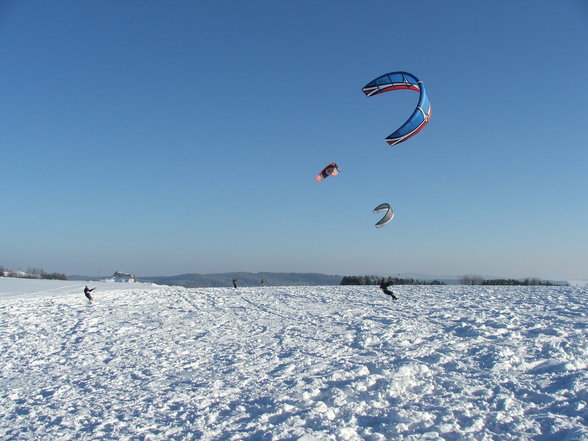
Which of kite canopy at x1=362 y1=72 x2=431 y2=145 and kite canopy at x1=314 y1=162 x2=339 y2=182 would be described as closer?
kite canopy at x1=362 y1=72 x2=431 y2=145

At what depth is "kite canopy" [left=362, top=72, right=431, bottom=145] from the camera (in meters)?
16.2

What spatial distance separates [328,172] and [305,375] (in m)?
16.4

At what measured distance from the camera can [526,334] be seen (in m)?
11.4

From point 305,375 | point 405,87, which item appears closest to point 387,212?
point 405,87

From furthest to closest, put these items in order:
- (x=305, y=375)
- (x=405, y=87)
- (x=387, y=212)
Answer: (x=387, y=212) → (x=405, y=87) → (x=305, y=375)

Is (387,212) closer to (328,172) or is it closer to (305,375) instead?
(328,172)

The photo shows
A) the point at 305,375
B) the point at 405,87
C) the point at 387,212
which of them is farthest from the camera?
the point at 387,212

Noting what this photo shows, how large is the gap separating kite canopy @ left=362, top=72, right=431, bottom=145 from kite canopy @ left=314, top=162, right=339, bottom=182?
19.3 feet

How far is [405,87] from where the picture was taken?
18.6 meters

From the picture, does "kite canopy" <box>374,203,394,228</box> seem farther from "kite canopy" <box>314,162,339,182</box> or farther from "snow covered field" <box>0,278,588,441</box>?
"snow covered field" <box>0,278,588,441</box>

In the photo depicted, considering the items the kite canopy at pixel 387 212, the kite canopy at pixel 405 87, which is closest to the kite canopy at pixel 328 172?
the kite canopy at pixel 387 212

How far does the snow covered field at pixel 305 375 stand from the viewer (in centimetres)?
644

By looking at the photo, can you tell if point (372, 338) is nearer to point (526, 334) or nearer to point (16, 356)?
point (526, 334)

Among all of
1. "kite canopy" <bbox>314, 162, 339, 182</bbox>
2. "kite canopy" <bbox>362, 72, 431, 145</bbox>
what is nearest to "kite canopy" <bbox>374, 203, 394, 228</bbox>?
"kite canopy" <bbox>314, 162, 339, 182</bbox>
